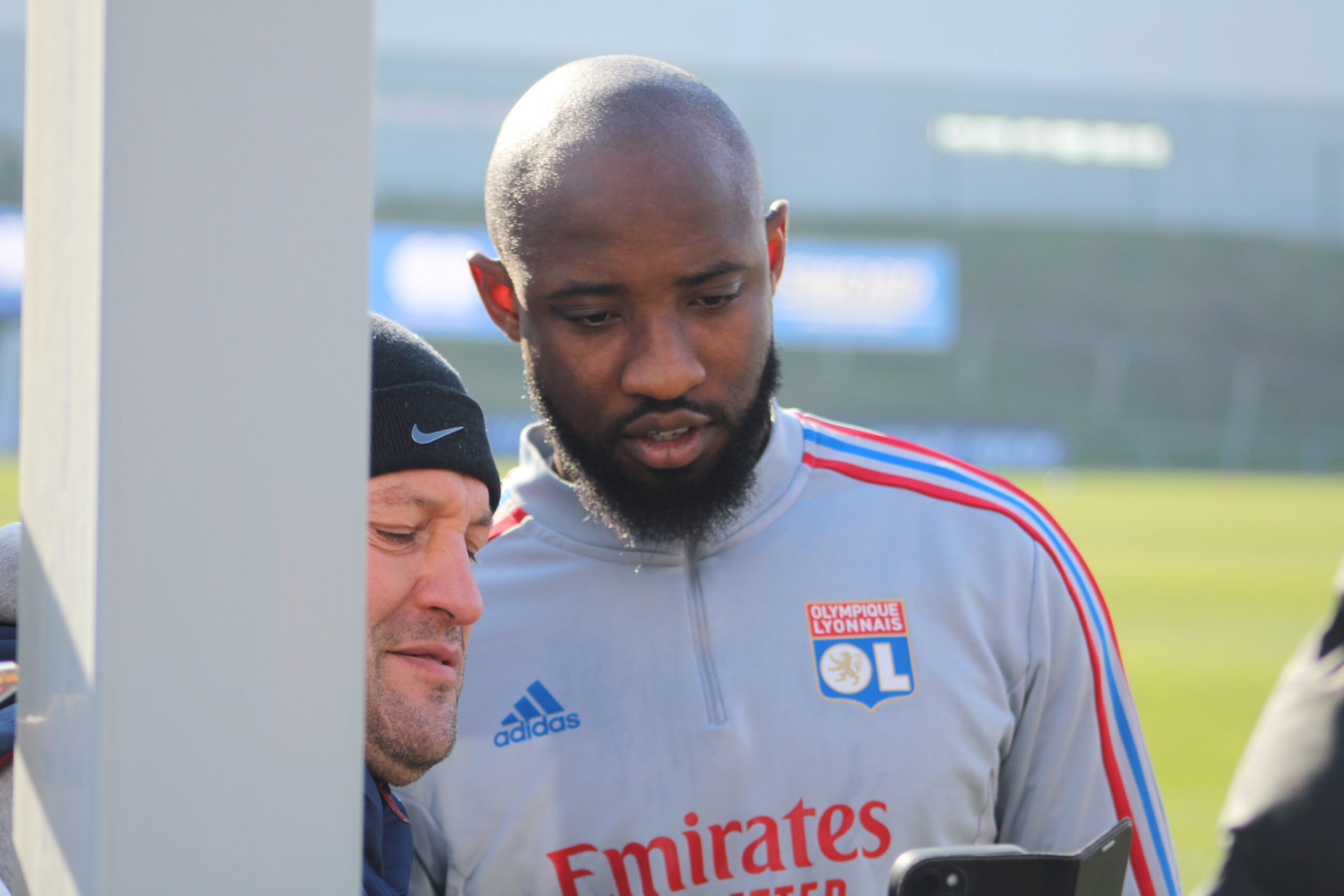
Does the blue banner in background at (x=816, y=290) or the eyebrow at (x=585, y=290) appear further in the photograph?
the blue banner in background at (x=816, y=290)

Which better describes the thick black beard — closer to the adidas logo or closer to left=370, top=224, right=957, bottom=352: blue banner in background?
the adidas logo

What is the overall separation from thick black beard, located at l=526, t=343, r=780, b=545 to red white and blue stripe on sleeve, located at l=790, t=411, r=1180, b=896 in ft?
0.54

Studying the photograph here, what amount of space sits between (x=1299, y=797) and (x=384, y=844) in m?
0.93

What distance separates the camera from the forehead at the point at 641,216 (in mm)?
1534

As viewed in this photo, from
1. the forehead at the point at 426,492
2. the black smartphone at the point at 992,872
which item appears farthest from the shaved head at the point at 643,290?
the black smartphone at the point at 992,872

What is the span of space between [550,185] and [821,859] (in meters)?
0.83

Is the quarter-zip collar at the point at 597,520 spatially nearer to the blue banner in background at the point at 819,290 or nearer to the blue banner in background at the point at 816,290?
the blue banner in background at the point at 816,290

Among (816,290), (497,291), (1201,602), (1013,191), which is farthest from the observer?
(1013,191)

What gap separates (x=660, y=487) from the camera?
164cm

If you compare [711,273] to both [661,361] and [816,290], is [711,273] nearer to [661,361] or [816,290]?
[661,361]

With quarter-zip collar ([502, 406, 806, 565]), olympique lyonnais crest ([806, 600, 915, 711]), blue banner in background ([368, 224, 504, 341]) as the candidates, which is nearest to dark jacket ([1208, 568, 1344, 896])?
olympique lyonnais crest ([806, 600, 915, 711])

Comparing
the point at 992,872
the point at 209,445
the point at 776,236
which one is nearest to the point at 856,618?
the point at 776,236

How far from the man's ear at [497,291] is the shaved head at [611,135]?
39 mm

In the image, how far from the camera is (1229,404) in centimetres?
2817
